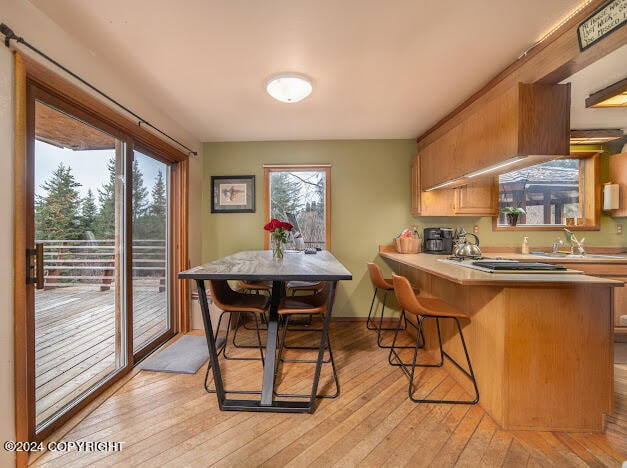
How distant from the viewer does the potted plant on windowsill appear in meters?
3.14

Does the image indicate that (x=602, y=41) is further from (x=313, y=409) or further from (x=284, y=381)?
(x=284, y=381)

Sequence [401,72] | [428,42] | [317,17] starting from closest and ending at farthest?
[317,17] < [428,42] < [401,72]

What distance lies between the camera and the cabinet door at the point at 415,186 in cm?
305

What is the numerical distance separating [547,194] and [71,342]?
5281 mm

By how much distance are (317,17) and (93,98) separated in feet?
5.02

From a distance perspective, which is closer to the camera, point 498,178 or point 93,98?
point 93,98

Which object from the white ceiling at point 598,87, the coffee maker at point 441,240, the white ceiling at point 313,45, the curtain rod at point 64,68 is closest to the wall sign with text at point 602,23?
the white ceiling at point 313,45

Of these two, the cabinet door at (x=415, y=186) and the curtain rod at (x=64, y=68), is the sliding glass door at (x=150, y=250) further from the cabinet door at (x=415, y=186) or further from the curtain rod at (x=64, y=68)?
the cabinet door at (x=415, y=186)

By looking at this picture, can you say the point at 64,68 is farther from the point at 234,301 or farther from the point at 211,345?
the point at 211,345

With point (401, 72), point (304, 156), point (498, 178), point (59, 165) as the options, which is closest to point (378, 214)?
point (304, 156)

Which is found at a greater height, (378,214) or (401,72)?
(401,72)

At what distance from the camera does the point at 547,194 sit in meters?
3.26

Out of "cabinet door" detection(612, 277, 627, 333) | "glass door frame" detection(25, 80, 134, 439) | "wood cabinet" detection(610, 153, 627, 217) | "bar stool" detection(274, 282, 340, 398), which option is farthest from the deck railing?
"wood cabinet" detection(610, 153, 627, 217)

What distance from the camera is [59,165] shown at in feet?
5.32
